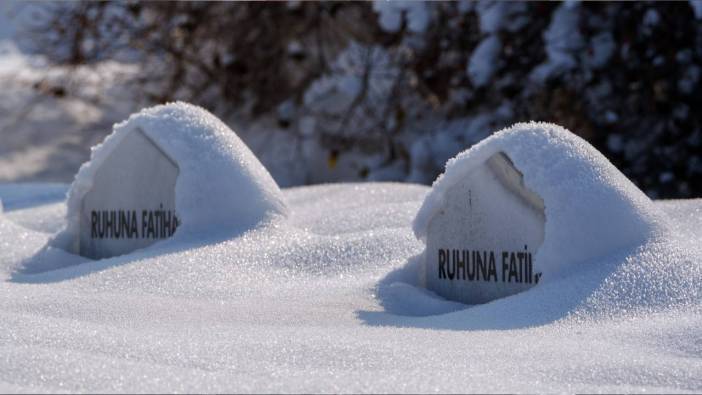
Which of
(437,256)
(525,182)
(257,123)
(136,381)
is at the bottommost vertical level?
(136,381)

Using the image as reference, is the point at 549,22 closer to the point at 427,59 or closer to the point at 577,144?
the point at 427,59

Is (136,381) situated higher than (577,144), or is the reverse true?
(577,144)

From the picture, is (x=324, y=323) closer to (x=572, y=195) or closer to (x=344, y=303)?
(x=344, y=303)

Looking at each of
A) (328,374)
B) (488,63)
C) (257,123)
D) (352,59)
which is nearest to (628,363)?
(328,374)

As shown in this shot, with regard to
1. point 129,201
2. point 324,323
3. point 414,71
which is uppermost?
point 414,71

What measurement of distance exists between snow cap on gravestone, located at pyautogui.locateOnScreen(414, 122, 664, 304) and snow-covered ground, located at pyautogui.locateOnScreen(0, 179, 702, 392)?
3.4 inches

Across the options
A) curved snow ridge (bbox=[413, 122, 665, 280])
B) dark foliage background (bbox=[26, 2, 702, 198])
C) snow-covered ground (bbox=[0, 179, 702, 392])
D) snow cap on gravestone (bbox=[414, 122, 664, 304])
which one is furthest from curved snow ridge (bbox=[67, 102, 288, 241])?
dark foliage background (bbox=[26, 2, 702, 198])

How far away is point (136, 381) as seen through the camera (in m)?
1.83

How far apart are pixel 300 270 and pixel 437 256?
1.39ft

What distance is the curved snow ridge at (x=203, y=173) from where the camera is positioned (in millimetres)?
3578

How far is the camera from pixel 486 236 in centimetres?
301

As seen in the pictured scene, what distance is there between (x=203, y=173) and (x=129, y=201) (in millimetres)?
322

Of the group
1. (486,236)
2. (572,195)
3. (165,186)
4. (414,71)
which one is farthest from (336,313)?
(414,71)

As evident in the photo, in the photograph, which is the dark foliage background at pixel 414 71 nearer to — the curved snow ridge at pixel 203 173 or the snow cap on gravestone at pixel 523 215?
the curved snow ridge at pixel 203 173
